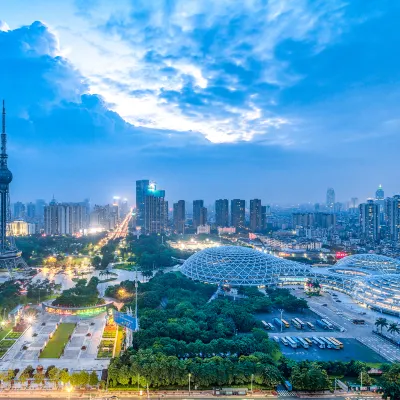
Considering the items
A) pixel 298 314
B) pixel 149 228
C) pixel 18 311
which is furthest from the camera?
pixel 149 228

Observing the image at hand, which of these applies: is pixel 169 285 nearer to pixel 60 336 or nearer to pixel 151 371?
pixel 60 336

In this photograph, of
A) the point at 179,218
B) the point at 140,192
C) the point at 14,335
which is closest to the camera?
the point at 14,335

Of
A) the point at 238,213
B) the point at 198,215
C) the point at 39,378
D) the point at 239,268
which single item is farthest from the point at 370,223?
the point at 39,378

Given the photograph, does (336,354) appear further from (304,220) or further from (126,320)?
(304,220)

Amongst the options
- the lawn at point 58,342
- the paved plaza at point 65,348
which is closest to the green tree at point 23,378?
the paved plaza at point 65,348

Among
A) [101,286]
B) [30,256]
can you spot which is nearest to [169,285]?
[101,286]

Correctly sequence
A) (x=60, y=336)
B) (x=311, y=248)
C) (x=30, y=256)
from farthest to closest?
(x=311, y=248) → (x=30, y=256) → (x=60, y=336)

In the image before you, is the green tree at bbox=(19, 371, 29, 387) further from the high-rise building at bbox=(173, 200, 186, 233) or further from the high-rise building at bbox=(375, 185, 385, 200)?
the high-rise building at bbox=(375, 185, 385, 200)

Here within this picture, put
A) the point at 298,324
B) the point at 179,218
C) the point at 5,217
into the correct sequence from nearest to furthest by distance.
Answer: the point at 298,324
the point at 5,217
the point at 179,218
